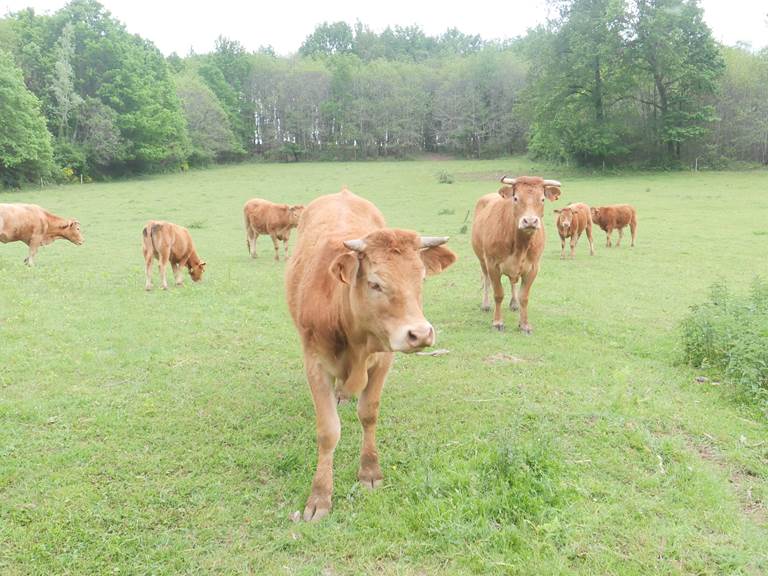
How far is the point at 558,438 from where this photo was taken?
475 cm

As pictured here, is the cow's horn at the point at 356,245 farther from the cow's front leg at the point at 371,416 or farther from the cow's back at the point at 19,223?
the cow's back at the point at 19,223

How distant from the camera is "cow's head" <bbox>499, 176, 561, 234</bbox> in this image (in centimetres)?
784

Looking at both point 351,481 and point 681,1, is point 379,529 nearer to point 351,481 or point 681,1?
point 351,481

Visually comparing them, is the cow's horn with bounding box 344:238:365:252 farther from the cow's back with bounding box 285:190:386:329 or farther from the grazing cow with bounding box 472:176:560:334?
the grazing cow with bounding box 472:176:560:334

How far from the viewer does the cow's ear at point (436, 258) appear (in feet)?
12.8

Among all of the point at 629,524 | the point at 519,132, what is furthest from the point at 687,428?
the point at 519,132

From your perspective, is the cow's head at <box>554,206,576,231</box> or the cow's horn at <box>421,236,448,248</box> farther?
the cow's head at <box>554,206,576,231</box>

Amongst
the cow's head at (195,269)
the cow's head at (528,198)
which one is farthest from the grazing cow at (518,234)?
the cow's head at (195,269)

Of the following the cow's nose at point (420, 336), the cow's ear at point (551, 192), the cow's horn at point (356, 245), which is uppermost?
the cow's ear at point (551, 192)

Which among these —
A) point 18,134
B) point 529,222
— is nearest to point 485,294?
point 529,222

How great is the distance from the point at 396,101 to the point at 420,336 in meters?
68.5

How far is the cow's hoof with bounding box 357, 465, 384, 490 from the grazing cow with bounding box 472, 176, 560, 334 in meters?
4.64

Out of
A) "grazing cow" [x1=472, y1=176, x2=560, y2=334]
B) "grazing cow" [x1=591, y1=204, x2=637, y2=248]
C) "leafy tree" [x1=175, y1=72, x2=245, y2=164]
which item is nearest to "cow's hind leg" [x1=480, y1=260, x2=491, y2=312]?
"grazing cow" [x1=472, y1=176, x2=560, y2=334]

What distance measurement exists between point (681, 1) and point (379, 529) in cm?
4708
